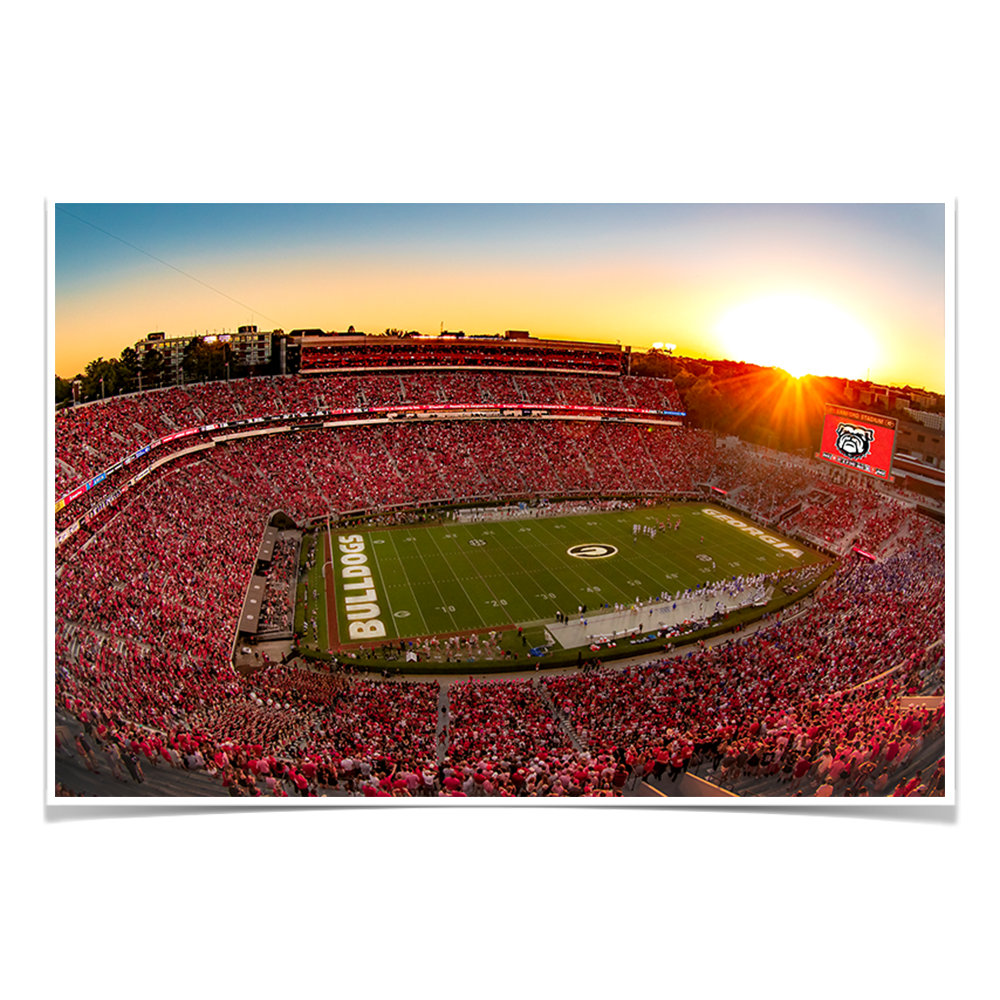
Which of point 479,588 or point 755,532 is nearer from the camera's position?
point 479,588

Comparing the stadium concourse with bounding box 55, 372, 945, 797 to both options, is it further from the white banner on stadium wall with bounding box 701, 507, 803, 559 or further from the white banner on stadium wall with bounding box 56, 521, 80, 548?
the white banner on stadium wall with bounding box 701, 507, 803, 559

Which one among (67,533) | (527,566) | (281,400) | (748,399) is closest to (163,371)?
(281,400)

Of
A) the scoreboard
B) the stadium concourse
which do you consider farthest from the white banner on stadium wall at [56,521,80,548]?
the scoreboard

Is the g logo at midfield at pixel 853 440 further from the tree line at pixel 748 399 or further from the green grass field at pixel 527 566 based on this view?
the green grass field at pixel 527 566

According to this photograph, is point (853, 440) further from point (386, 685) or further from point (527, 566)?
point (386, 685)
